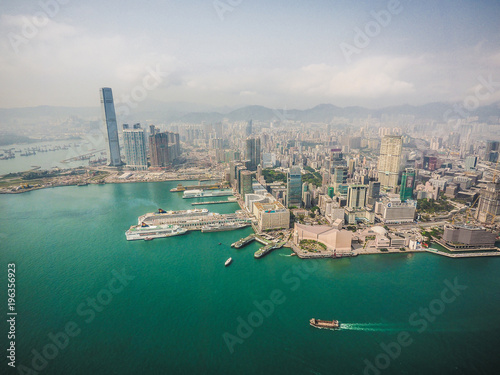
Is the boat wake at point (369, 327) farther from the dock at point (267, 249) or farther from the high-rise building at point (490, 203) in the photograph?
the high-rise building at point (490, 203)

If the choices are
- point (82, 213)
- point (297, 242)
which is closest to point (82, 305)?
point (297, 242)

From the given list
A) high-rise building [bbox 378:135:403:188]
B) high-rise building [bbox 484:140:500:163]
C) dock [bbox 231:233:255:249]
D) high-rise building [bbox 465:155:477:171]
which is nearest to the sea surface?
dock [bbox 231:233:255:249]

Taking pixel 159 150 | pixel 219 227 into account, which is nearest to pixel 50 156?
pixel 159 150

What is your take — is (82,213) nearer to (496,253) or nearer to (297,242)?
(297,242)

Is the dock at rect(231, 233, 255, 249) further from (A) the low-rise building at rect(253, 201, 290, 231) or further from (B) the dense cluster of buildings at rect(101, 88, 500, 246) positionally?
(B) the dense cluster of buildings at rect(101, 88, 500, 246)

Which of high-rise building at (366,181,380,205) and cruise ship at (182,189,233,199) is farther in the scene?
cruise ship at (182,189,233,199)

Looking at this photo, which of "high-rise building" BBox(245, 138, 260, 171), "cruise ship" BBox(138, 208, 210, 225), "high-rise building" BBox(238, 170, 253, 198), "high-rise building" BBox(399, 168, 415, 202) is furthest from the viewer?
"high-rise building" BBox(245, 138, 260, 171)

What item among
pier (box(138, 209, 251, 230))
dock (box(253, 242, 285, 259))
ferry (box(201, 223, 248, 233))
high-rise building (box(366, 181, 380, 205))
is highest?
high-rise building (box(366, 181, 380, 205))
